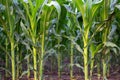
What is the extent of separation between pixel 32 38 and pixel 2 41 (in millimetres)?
1156

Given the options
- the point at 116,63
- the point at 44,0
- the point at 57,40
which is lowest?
the point at 116,63

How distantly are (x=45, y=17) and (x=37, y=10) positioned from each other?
11cm

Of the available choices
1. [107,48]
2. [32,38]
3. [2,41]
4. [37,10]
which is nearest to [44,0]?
[37,10]

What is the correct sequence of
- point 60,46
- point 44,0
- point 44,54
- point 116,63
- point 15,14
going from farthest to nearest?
point 116,63, point 60,46, point 15,14, point 44,54, point 44,0

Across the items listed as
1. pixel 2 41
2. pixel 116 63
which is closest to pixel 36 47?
pixel 2 41

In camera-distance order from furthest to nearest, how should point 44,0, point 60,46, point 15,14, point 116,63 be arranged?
point 116,63 < point 60,46 < point 15,14 < point 44,0

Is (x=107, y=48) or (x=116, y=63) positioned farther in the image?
(x=116, y=63)

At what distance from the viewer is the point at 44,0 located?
2359 millimetres

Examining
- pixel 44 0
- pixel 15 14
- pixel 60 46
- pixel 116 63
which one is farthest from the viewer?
pixel 116 63

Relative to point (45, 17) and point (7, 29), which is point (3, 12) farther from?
point (45, 17)

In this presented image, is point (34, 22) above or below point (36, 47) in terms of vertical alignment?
above

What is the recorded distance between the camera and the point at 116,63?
14.2ft

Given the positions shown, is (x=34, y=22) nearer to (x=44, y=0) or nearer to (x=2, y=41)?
(x=44, y=0)

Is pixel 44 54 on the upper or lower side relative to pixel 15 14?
lower
